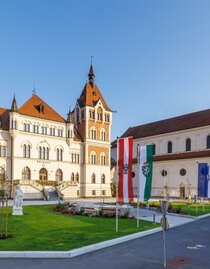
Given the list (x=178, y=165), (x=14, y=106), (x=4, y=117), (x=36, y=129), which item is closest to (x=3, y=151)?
(x=4, y=117)

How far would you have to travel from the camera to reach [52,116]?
50281 millimetres

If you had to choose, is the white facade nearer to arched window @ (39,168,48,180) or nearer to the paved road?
arched window @ (39,168,48,180)

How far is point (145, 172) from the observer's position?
19.8 meters

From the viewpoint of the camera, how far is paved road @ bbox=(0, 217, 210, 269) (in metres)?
10.3

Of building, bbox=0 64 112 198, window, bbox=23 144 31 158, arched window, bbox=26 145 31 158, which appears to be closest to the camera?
building, bbox=0 64 112 198

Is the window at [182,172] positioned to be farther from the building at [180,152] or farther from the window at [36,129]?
the window at [36,129]

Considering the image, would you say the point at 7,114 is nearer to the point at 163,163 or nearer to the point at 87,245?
the point at 163,163

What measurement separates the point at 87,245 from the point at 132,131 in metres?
64.9

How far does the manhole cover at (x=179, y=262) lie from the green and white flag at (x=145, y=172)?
26.4ft

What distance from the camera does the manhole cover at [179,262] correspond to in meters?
10.6

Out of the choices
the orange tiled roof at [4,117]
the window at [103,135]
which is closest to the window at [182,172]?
the window at [103,135]

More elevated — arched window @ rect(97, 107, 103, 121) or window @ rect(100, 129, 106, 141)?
arched window @ rect(97, 107, 103, 121)

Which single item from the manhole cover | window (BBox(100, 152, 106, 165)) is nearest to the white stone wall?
window (BBox(100, 152, 106, 165))

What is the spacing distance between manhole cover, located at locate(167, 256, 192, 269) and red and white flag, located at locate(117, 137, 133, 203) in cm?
635
